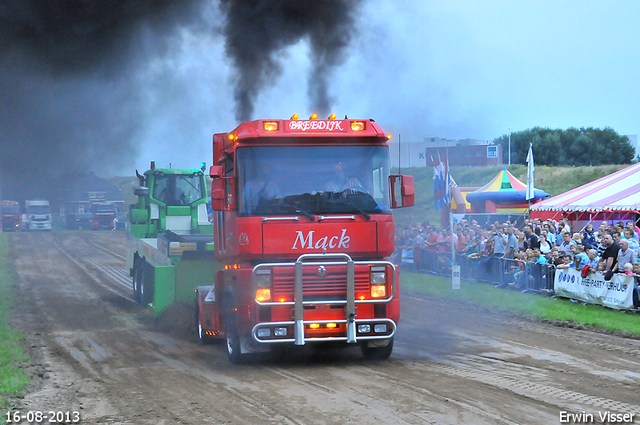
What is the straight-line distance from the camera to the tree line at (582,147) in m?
77.9

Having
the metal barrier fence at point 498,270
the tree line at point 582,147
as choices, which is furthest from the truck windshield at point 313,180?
the tree line at point 582,147

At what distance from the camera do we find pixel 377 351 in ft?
29.8

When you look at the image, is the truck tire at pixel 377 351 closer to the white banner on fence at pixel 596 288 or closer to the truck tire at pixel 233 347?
the truck tire at pixel 233 347

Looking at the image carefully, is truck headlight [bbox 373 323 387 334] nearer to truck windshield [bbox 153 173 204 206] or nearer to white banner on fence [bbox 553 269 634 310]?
white banner on fence [bbox 553 269 634 310]

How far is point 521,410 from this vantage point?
629 cm

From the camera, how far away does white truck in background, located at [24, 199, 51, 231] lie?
168ft

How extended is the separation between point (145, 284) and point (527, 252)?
947cm

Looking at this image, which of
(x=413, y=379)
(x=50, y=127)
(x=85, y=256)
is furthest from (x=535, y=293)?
(x=85, y=256)

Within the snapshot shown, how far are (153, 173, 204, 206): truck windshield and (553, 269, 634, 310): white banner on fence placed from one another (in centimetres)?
880

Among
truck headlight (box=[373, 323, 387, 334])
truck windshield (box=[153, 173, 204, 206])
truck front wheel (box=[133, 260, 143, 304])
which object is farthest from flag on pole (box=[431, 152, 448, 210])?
truck headlight (box=[373, 323, 387, 334])

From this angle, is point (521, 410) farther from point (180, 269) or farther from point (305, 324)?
point (180, 269)

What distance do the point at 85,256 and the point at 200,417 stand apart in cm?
2487

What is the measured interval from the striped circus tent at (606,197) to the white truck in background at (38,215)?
40.3m

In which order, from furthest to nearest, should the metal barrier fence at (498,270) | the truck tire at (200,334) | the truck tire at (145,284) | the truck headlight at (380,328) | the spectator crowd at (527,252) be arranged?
the metal barrier fence at (498,270) → the truck tire at (145,284) → the spectator crowd at (527,252) → the truck tire at (200,334) → the truck headlight at (380,328)
